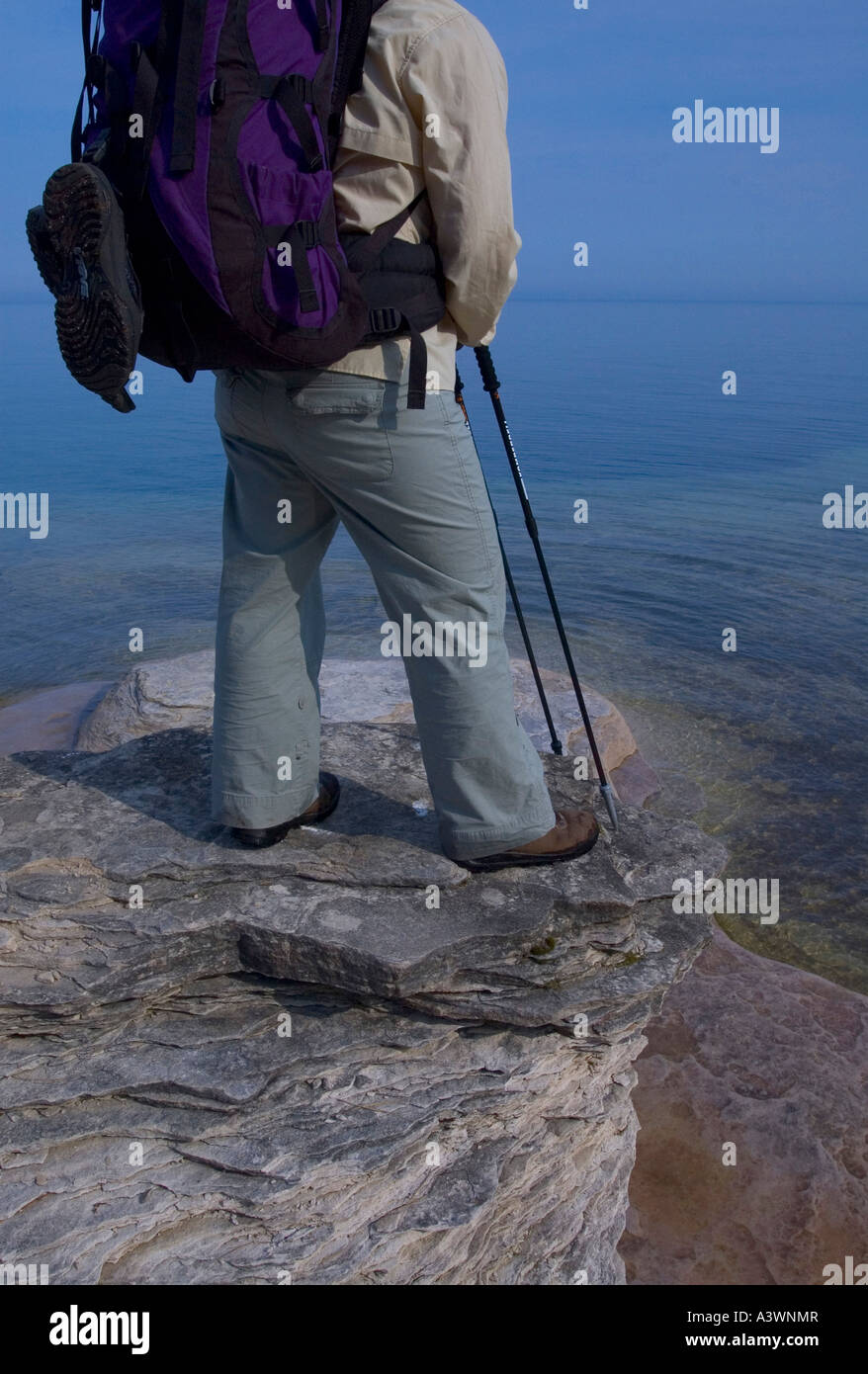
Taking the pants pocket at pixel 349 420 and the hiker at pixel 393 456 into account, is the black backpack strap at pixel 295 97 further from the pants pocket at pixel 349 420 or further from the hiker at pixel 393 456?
the pants pocket at pixel 349 420

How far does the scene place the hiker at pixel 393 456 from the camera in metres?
2.68

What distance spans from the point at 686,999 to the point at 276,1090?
2.53 m

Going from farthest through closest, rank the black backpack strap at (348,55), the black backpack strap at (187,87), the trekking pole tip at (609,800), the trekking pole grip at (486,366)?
the trekking pole tip at (609,800)
the trekking pole grip at (486,366)
the black backpack strap at (348,55)
the black backpack strap at (187,87)

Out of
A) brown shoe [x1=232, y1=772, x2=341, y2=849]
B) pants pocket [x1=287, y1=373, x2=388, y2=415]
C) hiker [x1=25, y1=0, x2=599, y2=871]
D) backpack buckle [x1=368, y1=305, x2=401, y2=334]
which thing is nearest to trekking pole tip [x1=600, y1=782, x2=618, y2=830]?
hiker [x1=25, y1=0, x2=599, y2=871]

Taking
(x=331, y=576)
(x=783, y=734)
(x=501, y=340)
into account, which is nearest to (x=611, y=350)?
(x=501, y=340)

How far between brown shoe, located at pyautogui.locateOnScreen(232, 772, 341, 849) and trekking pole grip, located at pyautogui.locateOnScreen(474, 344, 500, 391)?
5.00 ft

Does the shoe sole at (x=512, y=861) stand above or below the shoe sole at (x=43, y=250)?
below

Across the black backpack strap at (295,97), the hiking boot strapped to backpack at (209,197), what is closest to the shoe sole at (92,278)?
the hiking boot strapped to backpack at (209,197)

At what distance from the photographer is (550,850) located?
3.59 metres

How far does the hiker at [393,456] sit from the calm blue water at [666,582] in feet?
10.2

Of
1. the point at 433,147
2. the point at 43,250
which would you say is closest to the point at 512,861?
the point at 433,147

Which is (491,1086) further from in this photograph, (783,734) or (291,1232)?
(783,734)

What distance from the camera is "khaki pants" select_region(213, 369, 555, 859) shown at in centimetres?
297

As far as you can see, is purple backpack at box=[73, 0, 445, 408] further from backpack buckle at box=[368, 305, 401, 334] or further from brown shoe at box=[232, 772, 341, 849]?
brown shoe at box=[232, 772, 341, 849]
